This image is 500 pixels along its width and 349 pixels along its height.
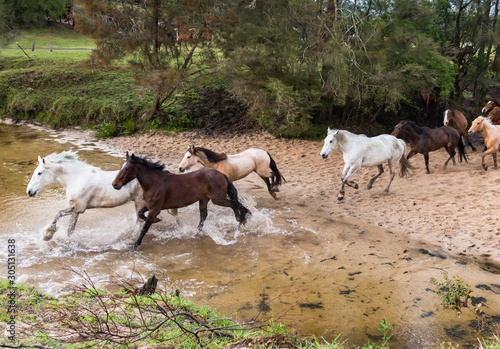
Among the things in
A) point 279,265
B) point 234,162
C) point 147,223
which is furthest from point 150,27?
point 279,265

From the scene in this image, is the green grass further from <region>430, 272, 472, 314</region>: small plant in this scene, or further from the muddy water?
<region>430, 272, 472, 314</region>: small plant

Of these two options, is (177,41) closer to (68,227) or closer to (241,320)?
(68,227)

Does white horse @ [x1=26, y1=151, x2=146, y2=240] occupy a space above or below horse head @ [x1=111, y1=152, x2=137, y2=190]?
below

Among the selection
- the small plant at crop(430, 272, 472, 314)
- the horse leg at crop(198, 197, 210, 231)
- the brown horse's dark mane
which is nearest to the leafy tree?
the brown horse's dark mane

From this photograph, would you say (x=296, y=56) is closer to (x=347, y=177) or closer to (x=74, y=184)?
(x=347, y=177)

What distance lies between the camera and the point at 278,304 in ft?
16.5

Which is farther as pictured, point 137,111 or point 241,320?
point 137,111

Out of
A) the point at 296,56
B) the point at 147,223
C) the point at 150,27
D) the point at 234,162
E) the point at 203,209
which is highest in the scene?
the point at 150,27

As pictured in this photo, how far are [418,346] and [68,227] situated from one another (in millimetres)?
5539

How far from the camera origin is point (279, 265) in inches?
243

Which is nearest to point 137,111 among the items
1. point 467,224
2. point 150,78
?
point 150,78

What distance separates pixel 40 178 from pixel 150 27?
25.8 ft

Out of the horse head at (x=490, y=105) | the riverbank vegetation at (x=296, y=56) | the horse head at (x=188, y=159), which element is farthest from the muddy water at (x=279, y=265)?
the horse head at (x=490, y=105)

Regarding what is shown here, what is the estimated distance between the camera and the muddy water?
4.74 meters
